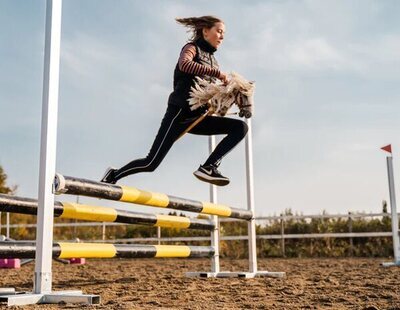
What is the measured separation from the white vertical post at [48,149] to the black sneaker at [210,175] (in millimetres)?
976

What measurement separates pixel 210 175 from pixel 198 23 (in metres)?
1.07

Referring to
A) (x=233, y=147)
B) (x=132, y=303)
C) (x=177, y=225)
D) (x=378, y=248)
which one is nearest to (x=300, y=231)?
(x=378, y=248)

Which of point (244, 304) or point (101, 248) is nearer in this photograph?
point (244, 304)

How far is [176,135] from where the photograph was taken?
3797mm

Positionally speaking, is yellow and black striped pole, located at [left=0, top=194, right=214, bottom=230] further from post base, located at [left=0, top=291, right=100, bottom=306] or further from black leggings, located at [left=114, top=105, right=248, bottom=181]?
post base, located at [left=0, top=291, right=100, bottom=306]

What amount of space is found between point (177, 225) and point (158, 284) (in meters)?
0.63

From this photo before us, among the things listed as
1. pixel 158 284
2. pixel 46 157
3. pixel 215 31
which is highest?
pixel 215 31

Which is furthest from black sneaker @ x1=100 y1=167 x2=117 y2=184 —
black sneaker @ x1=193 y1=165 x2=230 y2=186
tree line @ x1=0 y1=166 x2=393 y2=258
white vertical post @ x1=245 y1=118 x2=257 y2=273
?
tree line @ x1=0 y1=166 x2=393 y2=258

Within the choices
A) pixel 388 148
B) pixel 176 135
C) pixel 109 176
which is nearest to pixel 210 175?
pixel 176 135

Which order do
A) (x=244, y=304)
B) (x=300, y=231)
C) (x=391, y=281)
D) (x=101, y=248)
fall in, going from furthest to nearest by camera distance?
(x=300, y=231) → (x=391, y=281) → (x=101, y=248) → (x=244, y=304)

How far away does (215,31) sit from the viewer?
12.8 feet

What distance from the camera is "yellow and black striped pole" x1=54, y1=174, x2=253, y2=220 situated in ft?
10.4

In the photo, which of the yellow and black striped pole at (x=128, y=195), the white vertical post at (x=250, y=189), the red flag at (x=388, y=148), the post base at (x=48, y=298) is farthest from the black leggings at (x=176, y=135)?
the red flag at (x=388, y=148)

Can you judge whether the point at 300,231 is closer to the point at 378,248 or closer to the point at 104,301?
the point at 378,248
